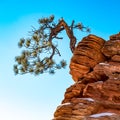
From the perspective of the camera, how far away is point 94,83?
2253 centimetres

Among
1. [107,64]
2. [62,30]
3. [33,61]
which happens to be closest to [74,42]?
[62,30]

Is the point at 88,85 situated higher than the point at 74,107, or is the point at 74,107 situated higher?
the point at 88,85

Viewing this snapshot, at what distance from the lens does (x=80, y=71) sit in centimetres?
2434

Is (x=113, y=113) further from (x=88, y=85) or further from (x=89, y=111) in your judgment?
(x=88, y=85)

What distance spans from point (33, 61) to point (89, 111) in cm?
840

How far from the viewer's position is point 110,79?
22266mm

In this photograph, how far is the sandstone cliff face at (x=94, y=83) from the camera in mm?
20859

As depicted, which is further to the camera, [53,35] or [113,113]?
[53,35]

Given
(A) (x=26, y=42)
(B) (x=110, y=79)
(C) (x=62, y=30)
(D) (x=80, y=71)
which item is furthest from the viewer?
(C) (x=62, y=30)

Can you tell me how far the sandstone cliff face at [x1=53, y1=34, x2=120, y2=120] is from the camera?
20859 mm

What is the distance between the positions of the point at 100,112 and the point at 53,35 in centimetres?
969

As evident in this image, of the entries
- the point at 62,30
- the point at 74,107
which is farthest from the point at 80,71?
the point at 62,30

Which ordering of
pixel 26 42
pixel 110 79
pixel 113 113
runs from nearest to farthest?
pixel 113 113, pixel 110 79, pixel 26 42

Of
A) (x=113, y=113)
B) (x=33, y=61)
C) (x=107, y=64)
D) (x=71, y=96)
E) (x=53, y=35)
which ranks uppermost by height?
(x=53, y=35)
